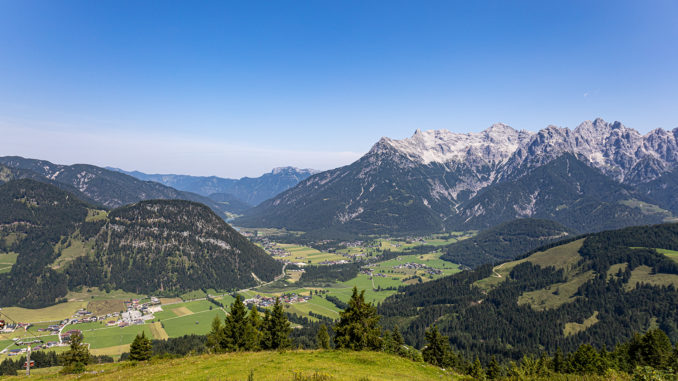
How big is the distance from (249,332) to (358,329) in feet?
82.2

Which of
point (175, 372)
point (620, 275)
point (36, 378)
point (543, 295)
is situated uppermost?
point (175, 372)

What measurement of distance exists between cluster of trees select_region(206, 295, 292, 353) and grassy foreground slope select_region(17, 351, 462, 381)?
23.1 metres

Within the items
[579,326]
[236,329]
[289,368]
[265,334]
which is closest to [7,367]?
[236,329]

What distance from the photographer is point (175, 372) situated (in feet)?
121

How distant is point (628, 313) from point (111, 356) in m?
235

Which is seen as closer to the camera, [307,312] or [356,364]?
[356,364]

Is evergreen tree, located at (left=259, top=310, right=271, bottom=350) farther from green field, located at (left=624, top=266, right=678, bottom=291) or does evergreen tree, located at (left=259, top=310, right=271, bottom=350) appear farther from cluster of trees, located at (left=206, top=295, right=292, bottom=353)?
green field, located at (left=624, top=266, right=678, bottom=291)

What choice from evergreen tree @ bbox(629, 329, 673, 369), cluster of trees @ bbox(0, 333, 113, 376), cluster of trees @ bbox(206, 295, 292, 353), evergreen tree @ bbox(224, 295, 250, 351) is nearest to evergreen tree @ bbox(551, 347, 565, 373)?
evergreen tree @ bbox(629, 329, 673, 369)

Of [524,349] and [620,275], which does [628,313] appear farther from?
[524,349]

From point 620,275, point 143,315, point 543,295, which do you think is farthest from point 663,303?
point 143,315

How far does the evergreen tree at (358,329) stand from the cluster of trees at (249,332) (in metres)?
16.1

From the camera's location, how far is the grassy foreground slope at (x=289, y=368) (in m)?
33.4

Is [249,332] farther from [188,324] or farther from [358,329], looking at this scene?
[188,324]

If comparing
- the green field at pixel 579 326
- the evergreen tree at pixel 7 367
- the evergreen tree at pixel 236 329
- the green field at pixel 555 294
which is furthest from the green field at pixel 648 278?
the evergreen tree at pixel 7 367
